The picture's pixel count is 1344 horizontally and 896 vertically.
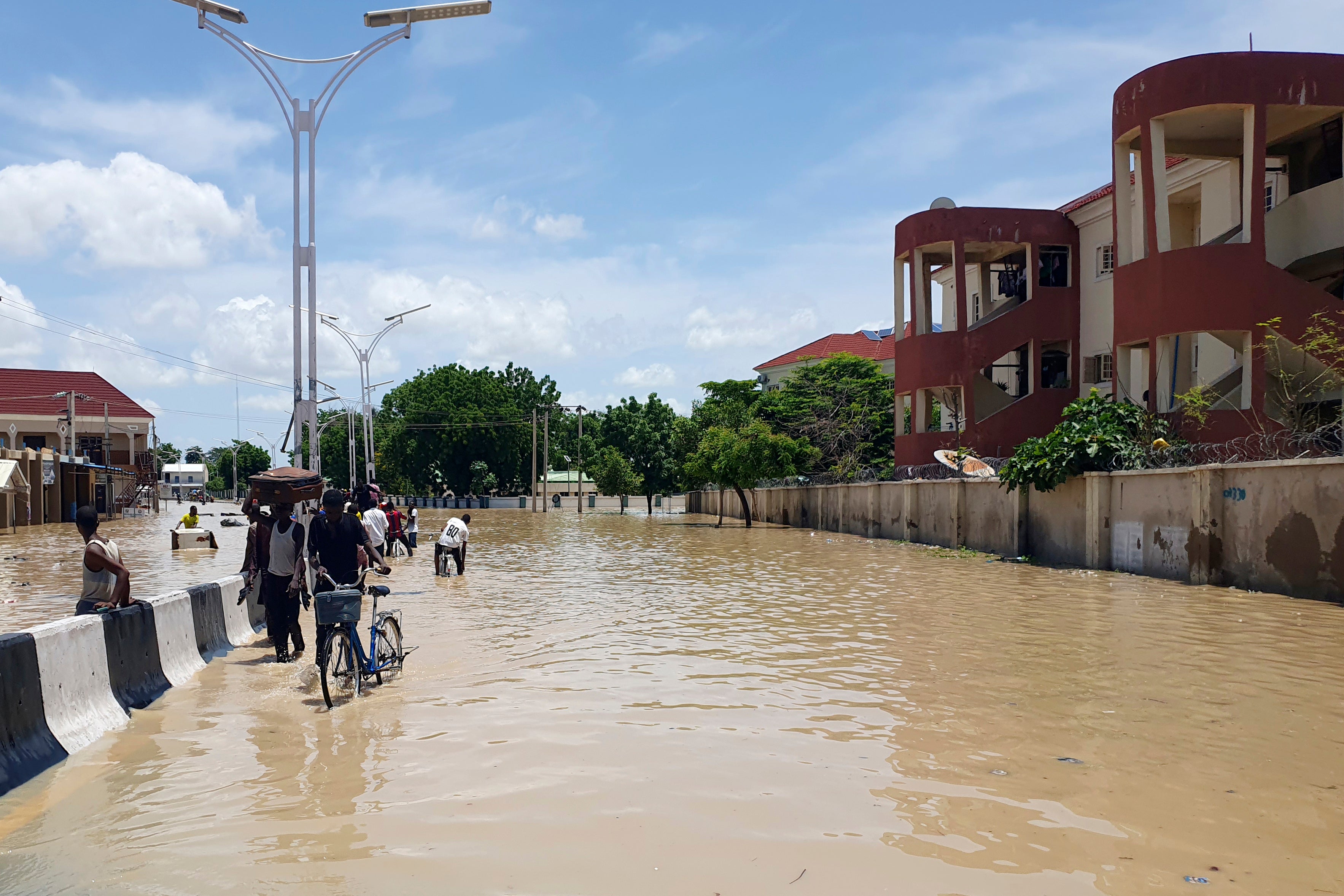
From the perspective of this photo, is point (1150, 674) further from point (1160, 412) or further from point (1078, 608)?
point (1160, 412)

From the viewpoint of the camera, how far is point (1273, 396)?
75.2 ft

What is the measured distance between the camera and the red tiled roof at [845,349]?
238ft

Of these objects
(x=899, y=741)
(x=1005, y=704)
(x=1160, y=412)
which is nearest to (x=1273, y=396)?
(x=1160, y=412)

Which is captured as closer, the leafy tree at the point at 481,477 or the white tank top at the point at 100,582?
the white tank top at the point at 100,582

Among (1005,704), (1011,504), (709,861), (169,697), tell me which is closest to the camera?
(709,861)

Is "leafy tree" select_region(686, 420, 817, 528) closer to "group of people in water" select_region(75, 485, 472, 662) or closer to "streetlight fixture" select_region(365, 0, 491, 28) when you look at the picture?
"streetlight fixture" select_region(365, 0, 491, 28)

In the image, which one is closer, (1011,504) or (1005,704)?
(1005,704)

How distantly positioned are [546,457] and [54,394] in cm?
3486

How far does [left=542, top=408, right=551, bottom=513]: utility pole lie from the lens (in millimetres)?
82938

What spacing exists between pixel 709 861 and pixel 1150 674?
634cm

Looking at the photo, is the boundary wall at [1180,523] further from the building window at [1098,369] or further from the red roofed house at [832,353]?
the red roofed house at [832,353]

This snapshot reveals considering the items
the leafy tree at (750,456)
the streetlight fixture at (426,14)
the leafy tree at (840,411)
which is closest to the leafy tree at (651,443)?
the leafy tree at (840,411)

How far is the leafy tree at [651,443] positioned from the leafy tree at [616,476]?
49cm

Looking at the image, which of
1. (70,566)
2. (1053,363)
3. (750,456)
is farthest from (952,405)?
(70,566)
